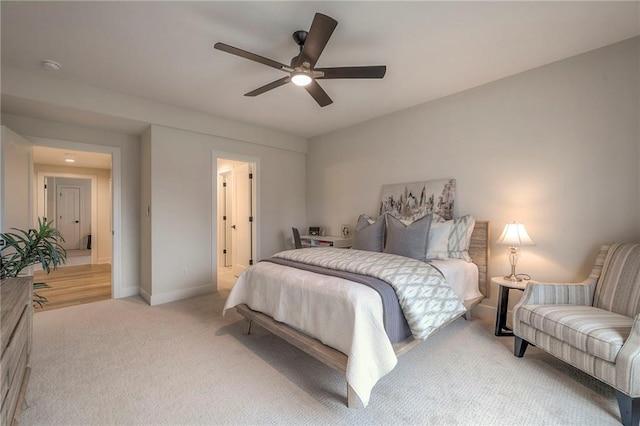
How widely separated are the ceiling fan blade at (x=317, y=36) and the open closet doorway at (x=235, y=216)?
2629 millimetres

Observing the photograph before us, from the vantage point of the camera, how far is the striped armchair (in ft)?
5.08

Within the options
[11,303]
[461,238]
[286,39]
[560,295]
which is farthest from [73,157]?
[560,295]

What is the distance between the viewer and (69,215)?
7.92 metres

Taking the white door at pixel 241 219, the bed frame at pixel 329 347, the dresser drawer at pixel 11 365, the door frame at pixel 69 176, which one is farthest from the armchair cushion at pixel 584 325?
the door frame at pixel 69 176

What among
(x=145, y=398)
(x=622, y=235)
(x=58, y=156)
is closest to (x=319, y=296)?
(x=145, y=398)

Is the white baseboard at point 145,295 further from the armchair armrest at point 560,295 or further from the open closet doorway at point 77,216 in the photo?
the armchair armrest at point 560,295

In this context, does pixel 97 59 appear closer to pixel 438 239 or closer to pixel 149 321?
pixel 149 321

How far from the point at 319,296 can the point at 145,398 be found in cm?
127

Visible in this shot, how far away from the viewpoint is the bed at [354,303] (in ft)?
5.51

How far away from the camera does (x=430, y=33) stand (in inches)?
85.3

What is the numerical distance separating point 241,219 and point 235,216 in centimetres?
32

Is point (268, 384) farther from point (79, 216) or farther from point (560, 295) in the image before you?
point (79, 216)

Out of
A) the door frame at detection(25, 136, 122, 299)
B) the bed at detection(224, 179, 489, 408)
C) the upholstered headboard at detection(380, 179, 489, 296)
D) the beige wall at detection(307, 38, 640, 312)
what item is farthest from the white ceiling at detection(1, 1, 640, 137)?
the bed at detection(224, 179, 489, 408)

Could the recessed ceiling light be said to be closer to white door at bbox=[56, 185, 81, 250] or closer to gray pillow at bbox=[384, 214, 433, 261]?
gray pillow at bbox=[384, 214, 433, 261]
